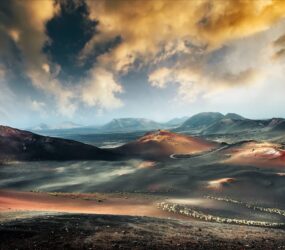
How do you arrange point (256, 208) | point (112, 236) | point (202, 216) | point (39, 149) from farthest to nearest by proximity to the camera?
point (39, 149), point (256, 208), point (202, 216), point (112, 236)

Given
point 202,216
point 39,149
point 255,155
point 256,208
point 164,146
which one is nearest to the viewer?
point 202,216

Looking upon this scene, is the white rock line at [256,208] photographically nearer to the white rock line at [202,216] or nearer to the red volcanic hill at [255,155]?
the white rock line at [202,216]

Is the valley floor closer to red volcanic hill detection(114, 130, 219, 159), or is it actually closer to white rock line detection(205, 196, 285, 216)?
white rock line detection(205, 196, 285, 216)

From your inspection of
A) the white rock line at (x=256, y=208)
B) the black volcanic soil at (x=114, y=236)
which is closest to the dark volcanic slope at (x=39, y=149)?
the white rock line at (x=256, y=208)

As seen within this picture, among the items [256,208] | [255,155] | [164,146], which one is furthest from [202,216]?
[164,146]

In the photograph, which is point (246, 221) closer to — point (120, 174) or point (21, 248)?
point (21, 248)

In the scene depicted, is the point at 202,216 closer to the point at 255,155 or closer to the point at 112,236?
the point at 112,236
